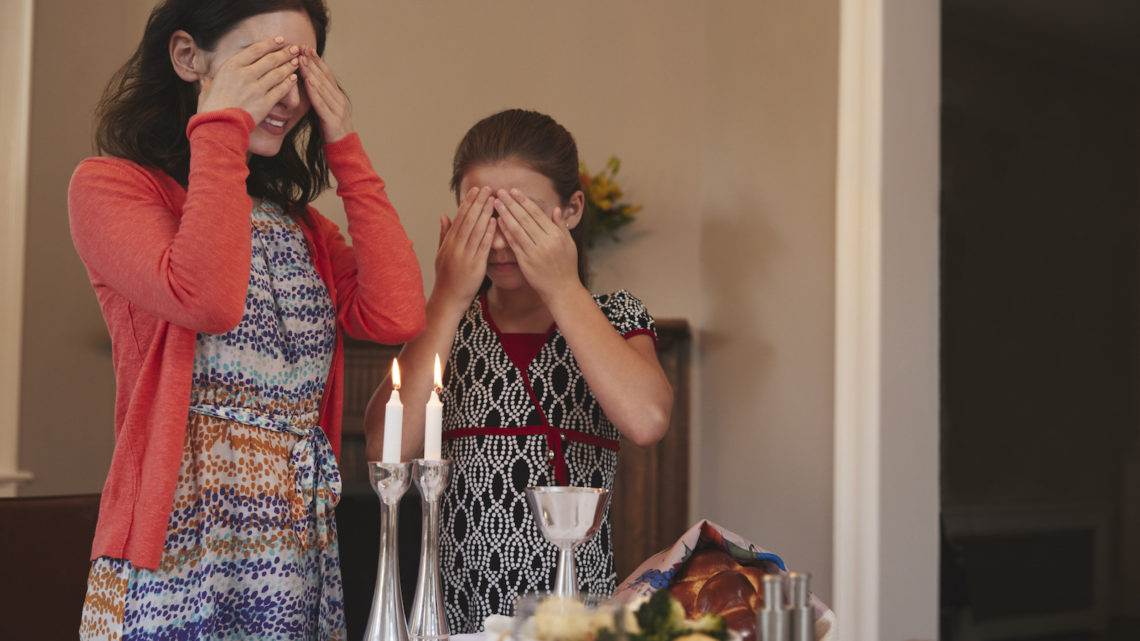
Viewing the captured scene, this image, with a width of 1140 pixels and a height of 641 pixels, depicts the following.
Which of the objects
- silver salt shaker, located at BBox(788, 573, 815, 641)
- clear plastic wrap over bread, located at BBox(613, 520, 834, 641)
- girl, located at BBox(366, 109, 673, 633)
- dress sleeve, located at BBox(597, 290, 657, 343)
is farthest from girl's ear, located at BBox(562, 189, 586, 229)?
silver salt shaker, located at BBox(788, 573, 815, 641)

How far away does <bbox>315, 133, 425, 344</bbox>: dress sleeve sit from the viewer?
1.04 meters

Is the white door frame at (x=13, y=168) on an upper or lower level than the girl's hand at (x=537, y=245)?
upper

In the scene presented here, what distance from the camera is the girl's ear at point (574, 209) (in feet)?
4.25

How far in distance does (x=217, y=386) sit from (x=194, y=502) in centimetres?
11

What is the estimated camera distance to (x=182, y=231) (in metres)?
0.85

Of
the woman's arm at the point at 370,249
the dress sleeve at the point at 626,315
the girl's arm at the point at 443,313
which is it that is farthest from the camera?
the dress sleeve at the point at 626,315

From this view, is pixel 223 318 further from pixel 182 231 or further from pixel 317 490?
pixel 317 490

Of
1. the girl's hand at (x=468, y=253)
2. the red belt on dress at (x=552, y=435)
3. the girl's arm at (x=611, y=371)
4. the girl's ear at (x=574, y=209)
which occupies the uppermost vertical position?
the girl's ear at (x=574, y=209)

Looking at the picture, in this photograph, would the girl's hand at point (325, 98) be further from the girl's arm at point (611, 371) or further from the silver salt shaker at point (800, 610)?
the silver salt shaker at point (800, 610)

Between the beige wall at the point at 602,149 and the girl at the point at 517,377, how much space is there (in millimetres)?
851

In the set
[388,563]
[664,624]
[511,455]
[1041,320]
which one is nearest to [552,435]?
[511,455]

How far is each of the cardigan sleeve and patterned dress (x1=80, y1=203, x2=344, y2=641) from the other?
0.24 feet

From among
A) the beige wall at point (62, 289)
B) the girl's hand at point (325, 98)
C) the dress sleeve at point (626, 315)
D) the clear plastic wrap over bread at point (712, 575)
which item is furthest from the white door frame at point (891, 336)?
the beige wall at point (62, 289)

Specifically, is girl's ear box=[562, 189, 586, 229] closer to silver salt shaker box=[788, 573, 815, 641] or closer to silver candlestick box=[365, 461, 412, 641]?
silver candlestick box=[365, 461, 412, 641]
